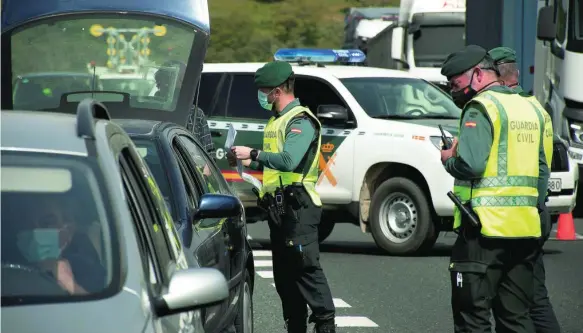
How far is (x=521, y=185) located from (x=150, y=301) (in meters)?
3.27

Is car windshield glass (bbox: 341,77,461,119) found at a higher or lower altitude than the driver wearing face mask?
lower

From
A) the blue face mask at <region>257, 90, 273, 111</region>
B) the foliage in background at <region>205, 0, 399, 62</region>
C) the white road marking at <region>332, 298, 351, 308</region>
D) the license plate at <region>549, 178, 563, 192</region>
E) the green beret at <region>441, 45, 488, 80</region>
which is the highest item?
the green beret at <region>441, 45, 488, 80</region>

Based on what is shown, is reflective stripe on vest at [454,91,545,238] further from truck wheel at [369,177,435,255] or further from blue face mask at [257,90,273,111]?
truck wheel at [369,177,435,255]

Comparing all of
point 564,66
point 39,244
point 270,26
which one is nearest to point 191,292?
point 39,244

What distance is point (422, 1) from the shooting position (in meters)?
25.2

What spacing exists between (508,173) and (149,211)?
246cm

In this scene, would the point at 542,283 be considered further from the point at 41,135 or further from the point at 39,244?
the point at 39,244

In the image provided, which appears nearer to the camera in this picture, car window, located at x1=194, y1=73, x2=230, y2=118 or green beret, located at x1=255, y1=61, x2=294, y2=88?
green beret, located at x1=255, y1=61, x2=294, y2=88

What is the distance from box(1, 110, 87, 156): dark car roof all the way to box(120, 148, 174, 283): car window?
244mm

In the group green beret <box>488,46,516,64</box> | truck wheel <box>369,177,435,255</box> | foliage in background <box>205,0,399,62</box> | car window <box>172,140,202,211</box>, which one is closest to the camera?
car window <box>172,140,202,211</box>

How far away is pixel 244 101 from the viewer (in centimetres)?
1603

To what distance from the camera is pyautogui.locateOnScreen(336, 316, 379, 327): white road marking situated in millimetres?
10096

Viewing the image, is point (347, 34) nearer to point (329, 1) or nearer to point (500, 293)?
point (500, 293)

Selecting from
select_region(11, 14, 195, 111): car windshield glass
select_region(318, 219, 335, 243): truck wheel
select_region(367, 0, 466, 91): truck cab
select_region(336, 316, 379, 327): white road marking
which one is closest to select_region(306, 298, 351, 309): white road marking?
select_region(336, 316, 379, 327): white road marking
